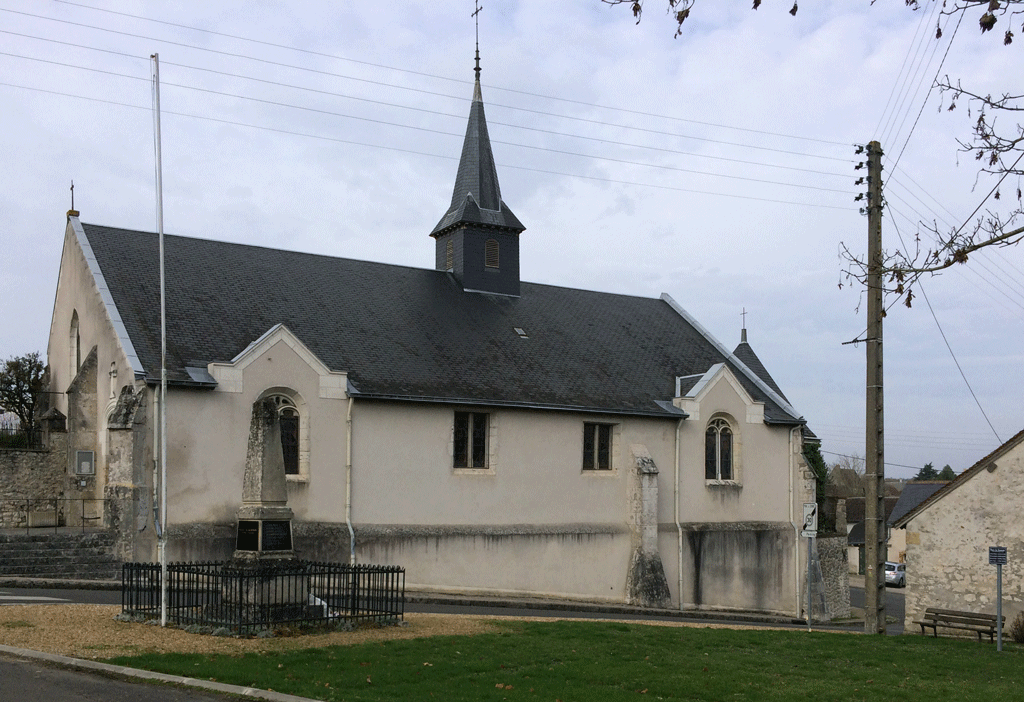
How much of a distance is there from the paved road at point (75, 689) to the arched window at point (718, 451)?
Answer: 74.6 feet

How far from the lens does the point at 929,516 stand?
68.5 feet

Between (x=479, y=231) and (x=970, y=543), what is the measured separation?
17.9 meters

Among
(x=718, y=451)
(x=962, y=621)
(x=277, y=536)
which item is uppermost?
(x=718, y=451)

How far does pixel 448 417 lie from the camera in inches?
1033

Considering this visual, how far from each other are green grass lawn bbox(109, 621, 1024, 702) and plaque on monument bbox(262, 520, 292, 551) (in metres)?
2.52

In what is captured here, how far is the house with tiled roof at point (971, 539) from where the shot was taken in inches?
775

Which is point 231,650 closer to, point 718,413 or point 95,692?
point 95,692

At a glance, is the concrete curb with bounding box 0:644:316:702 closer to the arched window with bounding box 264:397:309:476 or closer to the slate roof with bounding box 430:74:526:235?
the arched window with bounding box 264:397:309:476

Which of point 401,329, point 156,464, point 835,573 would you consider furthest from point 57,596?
point 835,573

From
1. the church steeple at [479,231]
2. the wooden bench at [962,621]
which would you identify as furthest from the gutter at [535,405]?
the wooden bench at [962,621]

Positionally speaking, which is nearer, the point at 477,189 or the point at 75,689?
the point at 75,689

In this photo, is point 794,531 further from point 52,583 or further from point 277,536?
point 52,583

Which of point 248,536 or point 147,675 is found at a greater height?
point 248,536

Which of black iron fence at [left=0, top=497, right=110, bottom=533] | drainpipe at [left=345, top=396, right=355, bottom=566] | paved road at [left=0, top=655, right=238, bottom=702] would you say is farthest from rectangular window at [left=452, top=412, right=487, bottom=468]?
paved road at [left=0, top=655, right=238, bottom=702]
